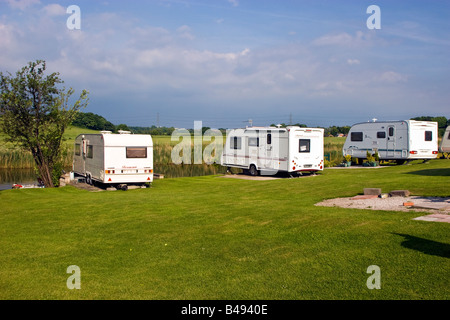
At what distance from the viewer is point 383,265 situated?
581cm

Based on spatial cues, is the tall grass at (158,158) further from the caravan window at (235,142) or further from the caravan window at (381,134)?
the caravan window at (235,142)

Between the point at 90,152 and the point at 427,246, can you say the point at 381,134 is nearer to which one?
the point at 90,152

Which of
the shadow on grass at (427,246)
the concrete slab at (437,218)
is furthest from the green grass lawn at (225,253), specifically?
the concrete slab at (437,218)

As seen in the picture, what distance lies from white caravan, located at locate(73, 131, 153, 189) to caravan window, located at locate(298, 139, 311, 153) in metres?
7.59

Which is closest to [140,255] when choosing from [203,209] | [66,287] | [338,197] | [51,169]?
[66,287]

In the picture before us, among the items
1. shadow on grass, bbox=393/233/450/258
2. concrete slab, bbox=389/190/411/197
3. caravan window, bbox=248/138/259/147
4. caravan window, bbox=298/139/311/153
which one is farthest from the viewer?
caravan window, bbox=248/138/259/147

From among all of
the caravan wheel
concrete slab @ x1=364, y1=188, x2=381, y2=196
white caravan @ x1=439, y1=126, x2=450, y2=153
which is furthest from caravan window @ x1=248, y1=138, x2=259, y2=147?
white caravan @ x1=439, y1=126, x2=450, y2=153

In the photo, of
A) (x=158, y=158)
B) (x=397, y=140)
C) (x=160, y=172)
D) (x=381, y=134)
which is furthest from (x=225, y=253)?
(x=158, y=158)

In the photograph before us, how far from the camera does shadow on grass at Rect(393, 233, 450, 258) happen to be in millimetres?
6097

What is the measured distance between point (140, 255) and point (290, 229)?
2.86 metres

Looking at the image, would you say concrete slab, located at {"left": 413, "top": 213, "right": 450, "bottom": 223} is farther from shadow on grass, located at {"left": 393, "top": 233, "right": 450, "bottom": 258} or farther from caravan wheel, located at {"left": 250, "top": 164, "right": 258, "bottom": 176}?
caravan wheel, located at {"left": 250, "top": 164, "right": 258, "bottom": 176}

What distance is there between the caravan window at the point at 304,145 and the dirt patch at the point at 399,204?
32.9 ft

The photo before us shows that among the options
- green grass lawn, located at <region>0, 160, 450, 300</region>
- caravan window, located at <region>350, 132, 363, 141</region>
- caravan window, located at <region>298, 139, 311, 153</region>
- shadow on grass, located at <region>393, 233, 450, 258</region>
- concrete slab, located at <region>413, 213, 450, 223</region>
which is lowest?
green grass lawn, located at <region>0, 160, 450, 300</region>
